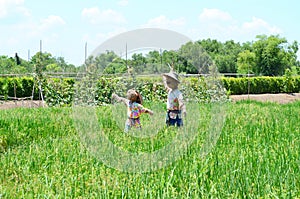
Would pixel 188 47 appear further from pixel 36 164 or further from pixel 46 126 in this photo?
pixel 46 126

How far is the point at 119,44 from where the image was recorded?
3.96 meters

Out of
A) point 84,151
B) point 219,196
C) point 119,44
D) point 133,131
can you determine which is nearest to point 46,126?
point 133,131

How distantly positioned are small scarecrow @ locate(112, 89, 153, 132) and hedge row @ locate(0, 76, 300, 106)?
210 millimetres

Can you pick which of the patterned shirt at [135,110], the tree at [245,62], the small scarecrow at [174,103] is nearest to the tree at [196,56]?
the small scarecrow at [174,103]

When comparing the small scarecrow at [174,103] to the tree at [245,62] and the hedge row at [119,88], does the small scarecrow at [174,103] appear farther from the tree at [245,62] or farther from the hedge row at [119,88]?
the tree at [245,62]

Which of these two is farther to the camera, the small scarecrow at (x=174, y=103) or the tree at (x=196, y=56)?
the small scarecrow at (x=174, y=103)

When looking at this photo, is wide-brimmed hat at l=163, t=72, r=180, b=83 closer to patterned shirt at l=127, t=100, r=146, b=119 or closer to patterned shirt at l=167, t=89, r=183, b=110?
patterned shirt at l=167, t=89, r=183, b=110

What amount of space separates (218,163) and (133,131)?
73.7 inches

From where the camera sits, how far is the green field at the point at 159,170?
2.56 m

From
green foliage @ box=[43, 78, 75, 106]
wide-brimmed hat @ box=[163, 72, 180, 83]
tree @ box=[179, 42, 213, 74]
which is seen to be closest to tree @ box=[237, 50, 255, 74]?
green foliage @ box=[43, 78, 75, 106]

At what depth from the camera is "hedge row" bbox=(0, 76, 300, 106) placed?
530 cm

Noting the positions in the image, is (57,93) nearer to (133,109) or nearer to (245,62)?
(133,109)

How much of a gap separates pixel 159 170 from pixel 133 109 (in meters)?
2.39

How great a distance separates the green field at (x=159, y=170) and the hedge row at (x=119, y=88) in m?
0.71
